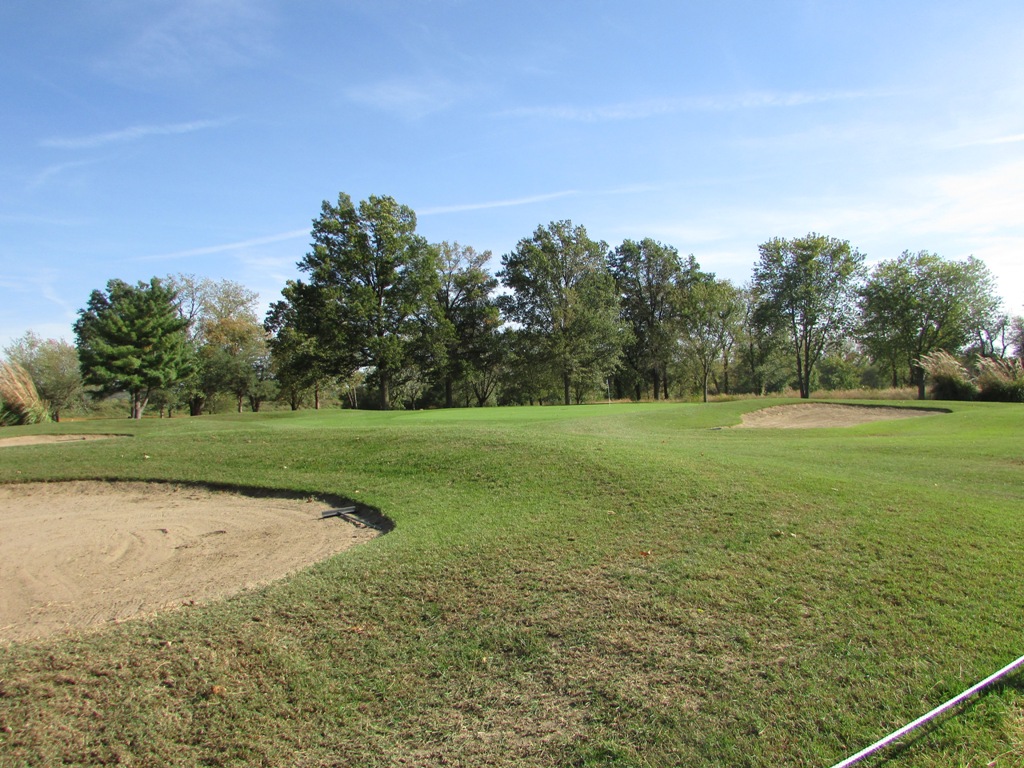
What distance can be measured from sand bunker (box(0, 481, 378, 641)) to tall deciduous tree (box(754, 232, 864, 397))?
44.4 m

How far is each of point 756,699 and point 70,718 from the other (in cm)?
417

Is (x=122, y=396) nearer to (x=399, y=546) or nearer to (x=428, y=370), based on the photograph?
(x=428, y=370)

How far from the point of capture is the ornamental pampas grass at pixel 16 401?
79.0 feet

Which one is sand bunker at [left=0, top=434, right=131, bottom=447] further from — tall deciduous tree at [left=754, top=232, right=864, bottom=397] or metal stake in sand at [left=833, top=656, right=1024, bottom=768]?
tall deciduous tree at [left=754, top=232, right=864, bottom=397]

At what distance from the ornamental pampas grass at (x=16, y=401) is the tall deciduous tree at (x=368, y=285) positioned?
17.1m

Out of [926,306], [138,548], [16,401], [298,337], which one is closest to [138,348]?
[298,337]

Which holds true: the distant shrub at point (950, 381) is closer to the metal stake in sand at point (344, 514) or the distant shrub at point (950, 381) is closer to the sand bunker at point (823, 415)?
the sand bunker at point (823, 415)

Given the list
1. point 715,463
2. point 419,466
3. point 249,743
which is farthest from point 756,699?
point 419,466

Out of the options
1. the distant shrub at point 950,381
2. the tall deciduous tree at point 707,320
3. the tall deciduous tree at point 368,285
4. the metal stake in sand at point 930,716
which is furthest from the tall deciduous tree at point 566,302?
the metal stake in sand at point 930,716

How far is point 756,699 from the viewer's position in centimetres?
337

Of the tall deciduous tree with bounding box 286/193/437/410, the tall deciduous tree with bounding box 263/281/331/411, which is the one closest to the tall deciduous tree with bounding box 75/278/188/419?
the tall deciduous tree with bounding box 263/281/331/411

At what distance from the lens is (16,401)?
24.3 metres

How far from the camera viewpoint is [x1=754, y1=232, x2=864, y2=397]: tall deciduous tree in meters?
44.8

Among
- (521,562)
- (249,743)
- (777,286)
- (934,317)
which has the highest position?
(777,286)
